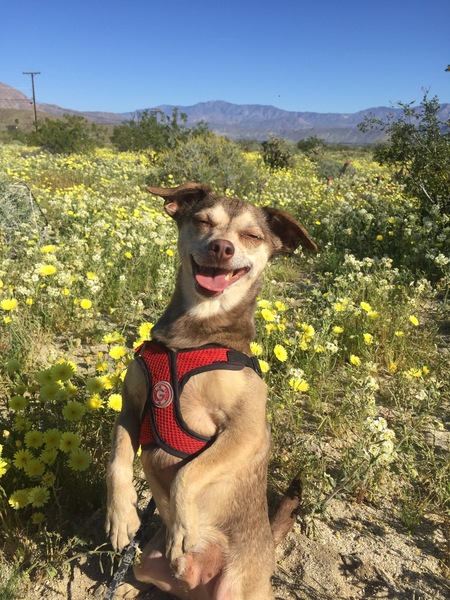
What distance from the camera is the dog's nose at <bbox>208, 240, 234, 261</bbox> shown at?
7.89ft

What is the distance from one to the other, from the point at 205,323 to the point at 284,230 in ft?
3.48

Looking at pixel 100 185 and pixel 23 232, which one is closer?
pixel 23 232

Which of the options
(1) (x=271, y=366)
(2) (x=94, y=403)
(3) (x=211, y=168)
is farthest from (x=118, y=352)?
(3) (x=211, y=168)

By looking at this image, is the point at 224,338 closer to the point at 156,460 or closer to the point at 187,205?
the point at 156,460

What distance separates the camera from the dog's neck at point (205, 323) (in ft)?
7.81

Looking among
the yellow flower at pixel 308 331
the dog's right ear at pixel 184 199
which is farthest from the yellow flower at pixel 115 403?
the yellow flower at pixel 308 331

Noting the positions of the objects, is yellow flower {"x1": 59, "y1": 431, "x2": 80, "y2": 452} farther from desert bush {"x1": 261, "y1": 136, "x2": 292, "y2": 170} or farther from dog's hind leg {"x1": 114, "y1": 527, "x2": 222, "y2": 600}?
desert bush {"x1": 261, "y1": 136, "x2": 292, "y2": 170}

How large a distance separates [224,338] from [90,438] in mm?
1258

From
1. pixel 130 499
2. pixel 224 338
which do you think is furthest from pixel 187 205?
pixel 130 499

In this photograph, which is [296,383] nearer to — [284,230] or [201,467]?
[284,230]

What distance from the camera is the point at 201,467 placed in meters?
1.95

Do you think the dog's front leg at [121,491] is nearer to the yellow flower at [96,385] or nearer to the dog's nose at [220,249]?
the yellow flower at [96,385]

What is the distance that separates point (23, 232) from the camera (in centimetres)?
593

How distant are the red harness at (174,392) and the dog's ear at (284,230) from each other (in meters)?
1.10
